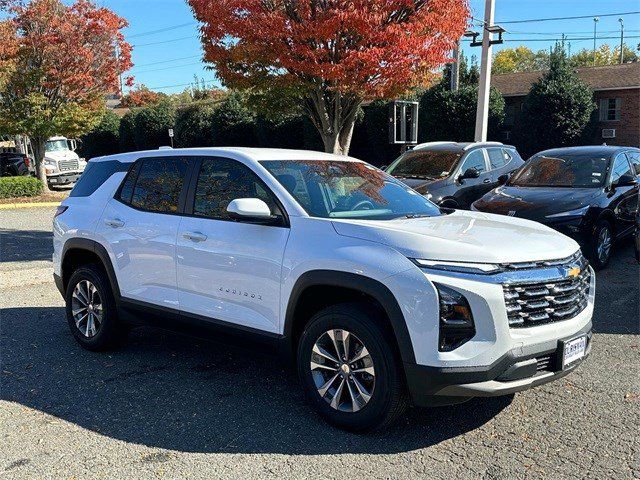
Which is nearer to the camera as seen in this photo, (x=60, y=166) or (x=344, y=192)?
(x=344, y=192)

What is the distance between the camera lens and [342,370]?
3.85m

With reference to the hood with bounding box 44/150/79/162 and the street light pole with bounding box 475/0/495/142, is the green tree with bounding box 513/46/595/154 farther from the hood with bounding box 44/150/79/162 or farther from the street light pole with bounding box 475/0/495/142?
the hood with bounding box 44/150/79/162

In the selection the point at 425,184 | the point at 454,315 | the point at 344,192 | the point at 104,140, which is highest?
the point at 104,140

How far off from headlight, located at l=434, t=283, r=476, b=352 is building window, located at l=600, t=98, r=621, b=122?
30241 mm

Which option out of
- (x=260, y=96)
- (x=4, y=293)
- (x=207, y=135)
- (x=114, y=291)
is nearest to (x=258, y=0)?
(x=260, y=96)

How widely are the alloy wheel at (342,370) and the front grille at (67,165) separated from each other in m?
23.0

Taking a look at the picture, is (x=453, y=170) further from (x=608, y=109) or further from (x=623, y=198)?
(x=608, y=109)

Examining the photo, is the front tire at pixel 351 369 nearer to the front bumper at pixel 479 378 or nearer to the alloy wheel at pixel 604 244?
the front bumper at pixel 479 378

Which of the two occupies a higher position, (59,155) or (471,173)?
(59,155)

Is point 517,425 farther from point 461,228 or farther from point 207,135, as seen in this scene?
point 207,135

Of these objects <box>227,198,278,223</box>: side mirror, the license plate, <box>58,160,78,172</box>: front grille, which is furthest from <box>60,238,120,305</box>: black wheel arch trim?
<box>58,160,78,172</box>: front grille

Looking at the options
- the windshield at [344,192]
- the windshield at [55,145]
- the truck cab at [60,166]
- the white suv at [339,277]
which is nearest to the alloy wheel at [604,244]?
the white suv at [339,277]

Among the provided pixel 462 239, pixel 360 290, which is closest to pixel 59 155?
pixel 360 290

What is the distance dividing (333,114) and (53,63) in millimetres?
11136
